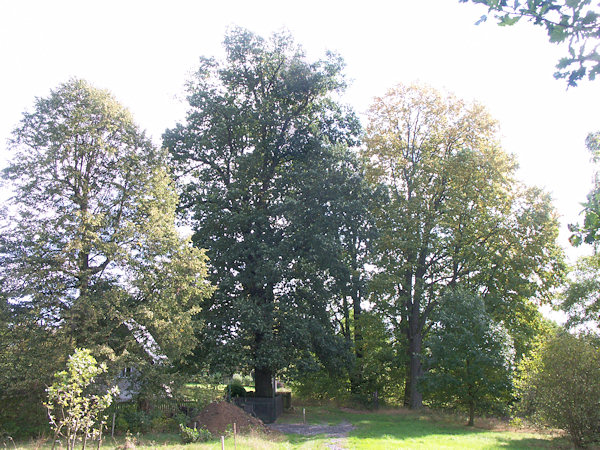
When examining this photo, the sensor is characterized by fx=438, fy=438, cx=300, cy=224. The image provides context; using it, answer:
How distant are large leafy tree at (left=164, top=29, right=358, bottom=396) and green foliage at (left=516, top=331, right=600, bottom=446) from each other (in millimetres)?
10794

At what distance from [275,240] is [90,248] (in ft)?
32.2

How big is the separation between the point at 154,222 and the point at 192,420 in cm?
891

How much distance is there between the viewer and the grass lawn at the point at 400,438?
15227mm

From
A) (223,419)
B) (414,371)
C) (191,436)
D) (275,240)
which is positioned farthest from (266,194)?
(414,371)

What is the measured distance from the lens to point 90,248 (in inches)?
727

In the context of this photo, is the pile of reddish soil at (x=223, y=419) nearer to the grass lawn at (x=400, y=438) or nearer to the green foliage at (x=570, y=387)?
the grass lawn at (x=400, y=438)

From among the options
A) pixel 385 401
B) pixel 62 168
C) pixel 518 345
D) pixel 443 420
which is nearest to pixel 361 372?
pixel 385 401

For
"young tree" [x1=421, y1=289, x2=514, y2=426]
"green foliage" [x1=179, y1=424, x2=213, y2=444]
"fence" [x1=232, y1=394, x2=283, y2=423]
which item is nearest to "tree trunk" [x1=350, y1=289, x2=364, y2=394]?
"young tree" [x1=421, y1=289, x2=514, y2=426]

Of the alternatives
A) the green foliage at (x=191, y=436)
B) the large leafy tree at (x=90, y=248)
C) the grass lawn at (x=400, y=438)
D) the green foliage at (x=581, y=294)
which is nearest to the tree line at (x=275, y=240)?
the large leafy tree at (x=90, y=248)

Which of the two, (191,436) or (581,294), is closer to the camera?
(191,436)

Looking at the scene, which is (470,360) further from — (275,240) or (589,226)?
(589,226)

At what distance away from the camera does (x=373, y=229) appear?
84.7 ft

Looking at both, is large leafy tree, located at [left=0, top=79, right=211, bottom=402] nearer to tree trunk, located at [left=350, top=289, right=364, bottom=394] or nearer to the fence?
the fence

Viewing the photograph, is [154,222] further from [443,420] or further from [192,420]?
[443,420]
